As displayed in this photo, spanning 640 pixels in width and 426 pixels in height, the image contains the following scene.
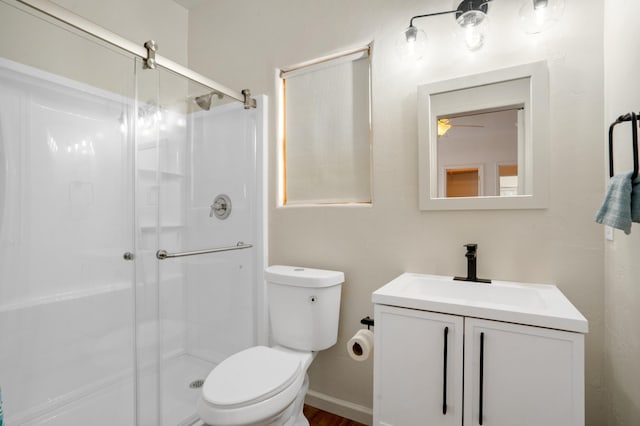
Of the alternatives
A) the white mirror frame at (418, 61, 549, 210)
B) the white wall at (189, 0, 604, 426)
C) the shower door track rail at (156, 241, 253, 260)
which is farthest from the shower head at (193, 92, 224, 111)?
the white mirror frame at (418, 61, 549, 210)

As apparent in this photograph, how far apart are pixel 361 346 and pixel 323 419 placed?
0.68 metres

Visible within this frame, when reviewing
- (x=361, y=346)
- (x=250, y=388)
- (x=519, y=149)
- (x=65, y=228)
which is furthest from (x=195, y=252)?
(x=519, y=149)

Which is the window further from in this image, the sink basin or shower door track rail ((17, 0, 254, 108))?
the sink basin

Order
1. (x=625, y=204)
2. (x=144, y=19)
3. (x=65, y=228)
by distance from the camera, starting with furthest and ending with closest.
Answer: (x=144, y=19) → (x=65, y=228) → (x=625, y=204)

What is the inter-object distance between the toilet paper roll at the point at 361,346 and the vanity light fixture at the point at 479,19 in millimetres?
1392

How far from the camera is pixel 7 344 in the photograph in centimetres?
134

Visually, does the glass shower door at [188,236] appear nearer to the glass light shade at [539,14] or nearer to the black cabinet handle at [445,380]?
the black cabinet handle at [445,380]

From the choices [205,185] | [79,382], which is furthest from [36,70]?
[79,382]

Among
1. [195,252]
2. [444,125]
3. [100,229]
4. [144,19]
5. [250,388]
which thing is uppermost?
[144,19]

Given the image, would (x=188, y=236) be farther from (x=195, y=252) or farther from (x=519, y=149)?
(x=519, y=149)

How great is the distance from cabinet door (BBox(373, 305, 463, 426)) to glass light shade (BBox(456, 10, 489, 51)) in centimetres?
120

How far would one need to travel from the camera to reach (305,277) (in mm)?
1660

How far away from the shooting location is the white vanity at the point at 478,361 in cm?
95

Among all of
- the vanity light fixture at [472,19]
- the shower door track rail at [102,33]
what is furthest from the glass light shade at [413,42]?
the shower door track rail at [102,33]
